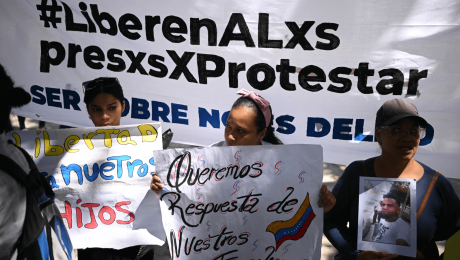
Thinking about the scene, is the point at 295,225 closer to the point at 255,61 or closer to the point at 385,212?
the point at 385,212

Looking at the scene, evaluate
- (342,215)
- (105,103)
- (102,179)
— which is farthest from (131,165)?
(342,215)

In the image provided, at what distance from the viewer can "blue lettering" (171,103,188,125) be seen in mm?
3283

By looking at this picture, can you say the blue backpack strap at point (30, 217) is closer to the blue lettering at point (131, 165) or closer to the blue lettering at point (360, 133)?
the blue lettering at point (131, 165)

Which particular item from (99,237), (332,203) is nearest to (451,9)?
(332,203)

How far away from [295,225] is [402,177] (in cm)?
60

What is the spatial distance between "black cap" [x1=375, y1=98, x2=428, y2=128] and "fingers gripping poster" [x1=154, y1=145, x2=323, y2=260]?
414 mm

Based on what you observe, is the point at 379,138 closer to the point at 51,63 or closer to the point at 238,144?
the point at 238,144

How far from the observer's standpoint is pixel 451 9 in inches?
100.0

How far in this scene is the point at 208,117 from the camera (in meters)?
3.24

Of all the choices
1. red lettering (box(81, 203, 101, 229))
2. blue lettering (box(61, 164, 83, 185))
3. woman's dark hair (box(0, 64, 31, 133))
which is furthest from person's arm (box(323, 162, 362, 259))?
woman's dark hair (box(0, 64, 31, 133))

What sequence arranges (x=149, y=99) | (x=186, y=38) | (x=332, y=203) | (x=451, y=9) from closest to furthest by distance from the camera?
(x=332, y=203)
(x=451, y=9)
(x=186, y=38)
(x=149, y=99)

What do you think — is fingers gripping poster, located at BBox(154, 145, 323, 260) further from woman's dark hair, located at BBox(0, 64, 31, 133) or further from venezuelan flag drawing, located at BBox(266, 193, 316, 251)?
woman's dark hair, located at BBox(0, 64, 31, 133)

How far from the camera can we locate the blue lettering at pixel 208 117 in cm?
322

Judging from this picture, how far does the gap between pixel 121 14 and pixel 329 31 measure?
5.73 ft
